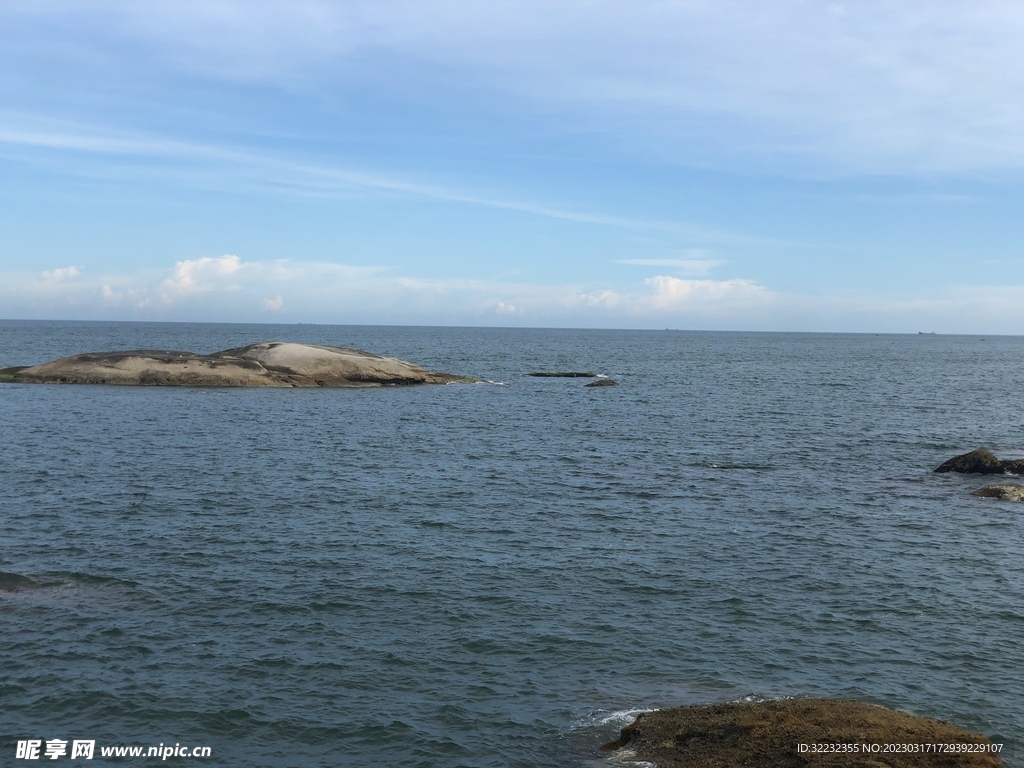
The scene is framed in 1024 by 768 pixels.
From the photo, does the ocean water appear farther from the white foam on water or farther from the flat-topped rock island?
the flat-topped rock island

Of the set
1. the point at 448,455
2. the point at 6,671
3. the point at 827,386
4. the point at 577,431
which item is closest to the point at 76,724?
the point at 6,671

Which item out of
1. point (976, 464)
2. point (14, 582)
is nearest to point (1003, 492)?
point (976, 464)

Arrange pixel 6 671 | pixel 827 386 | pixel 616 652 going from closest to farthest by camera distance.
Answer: pixel 6 671 → pixel 616 652 → pixel 827 386

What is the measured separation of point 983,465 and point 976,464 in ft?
0.93

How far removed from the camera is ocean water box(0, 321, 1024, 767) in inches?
587

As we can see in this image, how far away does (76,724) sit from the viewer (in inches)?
565

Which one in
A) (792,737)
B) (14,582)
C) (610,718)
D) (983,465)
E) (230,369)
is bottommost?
(610,718)

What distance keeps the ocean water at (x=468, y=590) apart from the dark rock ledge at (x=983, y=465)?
4.95 ft

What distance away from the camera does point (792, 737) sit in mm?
12438

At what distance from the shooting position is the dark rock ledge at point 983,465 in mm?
38031

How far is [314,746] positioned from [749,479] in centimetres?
2659

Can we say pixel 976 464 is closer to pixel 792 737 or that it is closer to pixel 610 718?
pixel 610 718

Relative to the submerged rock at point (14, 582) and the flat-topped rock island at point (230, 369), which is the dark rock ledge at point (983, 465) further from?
the flat-topped rock island at point (230, 369)

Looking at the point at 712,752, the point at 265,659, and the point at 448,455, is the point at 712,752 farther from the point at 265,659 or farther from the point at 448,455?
the point at 448,455
